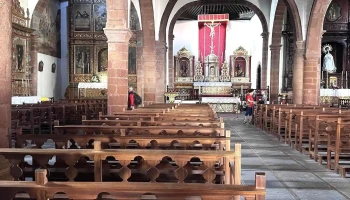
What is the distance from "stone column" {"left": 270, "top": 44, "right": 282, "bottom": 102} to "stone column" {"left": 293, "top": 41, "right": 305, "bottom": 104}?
338cm

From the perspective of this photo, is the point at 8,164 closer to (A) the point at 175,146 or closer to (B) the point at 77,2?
(A) the point at 175,146

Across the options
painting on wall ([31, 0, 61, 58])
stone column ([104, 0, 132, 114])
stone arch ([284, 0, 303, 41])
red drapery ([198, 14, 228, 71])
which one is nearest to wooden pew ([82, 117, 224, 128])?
stone column ([104, 0, 132, 114])

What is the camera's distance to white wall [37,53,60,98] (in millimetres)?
19938

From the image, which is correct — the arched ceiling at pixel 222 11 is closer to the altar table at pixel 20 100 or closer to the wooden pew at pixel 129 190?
the altar table at pixel 20 100

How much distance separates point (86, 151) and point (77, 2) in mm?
21768

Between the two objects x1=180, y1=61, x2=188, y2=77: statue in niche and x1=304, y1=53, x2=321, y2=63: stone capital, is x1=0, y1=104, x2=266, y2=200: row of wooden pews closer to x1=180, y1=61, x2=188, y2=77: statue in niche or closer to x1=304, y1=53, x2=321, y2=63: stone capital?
x1=304, y1=53, x2=321, y2=63: stone capital

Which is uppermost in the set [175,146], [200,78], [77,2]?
[77,2]

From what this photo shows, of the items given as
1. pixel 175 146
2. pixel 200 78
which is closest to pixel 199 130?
pixel 175 146

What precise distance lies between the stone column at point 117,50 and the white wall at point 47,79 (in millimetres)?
10840

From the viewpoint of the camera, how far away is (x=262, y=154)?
305 inches

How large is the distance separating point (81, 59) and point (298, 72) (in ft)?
42.5

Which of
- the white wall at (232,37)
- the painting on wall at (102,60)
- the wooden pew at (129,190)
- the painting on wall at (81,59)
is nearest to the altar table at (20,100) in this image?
the painting on wall at (81,59)

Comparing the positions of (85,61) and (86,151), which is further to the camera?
(85,61)

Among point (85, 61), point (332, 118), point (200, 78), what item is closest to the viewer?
point (332, 118)
